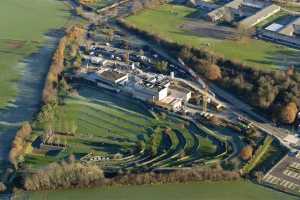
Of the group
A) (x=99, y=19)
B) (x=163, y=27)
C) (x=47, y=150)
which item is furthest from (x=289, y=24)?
(x=47, y=150)

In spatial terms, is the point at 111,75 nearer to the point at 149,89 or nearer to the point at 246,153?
the point at 149,89

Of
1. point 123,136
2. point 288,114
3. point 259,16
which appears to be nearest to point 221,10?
point 259,16

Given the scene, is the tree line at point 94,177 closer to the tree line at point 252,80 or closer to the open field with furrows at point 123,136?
the open field with furrows at point 123,136

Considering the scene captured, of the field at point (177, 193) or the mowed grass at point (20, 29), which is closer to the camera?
the field at point (177, 193)

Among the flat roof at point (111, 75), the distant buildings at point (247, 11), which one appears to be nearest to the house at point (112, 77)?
the flat roof at point (111, 75)

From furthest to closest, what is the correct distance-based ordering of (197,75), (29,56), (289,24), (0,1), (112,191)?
1. (0,1)
2. (289,24)
3. (29,56)
4. (197,75)
5. (112,191)

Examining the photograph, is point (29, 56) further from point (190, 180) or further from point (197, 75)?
→ point (190, 180)

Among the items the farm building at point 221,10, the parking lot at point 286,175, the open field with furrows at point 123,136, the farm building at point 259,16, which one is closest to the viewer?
the parking lot at point 286,175
